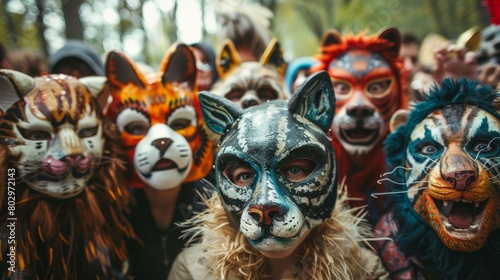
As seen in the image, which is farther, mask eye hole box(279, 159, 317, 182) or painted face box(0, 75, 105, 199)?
painted face box(0, 75, 105, 199)

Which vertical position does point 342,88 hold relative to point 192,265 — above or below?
above

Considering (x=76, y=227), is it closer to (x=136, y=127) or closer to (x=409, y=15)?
(x=136, y=127)

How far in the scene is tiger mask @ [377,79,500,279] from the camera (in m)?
1.95

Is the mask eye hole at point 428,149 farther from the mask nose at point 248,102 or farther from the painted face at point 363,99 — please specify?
the mask nose at point 248,102

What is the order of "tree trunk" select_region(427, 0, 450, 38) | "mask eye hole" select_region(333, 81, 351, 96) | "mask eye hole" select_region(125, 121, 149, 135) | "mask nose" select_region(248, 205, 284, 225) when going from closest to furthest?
"mask nose" select_region(248, 205, 284, 225), "mask eye hole" select_region(125, 121, 149, 135), "mask eye hole" select_region(333, 81, 351, 96), "tree trunk" select_region(427, 0, 450, 38)

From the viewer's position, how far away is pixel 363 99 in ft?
9.88

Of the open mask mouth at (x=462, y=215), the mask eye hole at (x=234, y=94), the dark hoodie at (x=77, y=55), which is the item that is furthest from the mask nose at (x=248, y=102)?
the open mask mouth at (x=462, y=215)

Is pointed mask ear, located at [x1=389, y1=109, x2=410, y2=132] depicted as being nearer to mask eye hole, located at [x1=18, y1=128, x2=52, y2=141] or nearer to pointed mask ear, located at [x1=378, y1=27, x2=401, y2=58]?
pointed mask ear, located at [x1=378, y1=27, x2=401, y2=58]

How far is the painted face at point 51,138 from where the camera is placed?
227 centimetres

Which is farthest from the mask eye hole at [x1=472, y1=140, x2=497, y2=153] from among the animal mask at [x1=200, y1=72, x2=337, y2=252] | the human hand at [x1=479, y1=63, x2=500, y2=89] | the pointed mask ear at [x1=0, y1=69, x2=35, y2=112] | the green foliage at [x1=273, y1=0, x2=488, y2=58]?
the green foliage at [x1=273, y1=0, x2=488, y2=58]

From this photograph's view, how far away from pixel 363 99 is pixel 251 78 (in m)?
0.96

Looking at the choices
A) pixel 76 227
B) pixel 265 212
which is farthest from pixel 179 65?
pixel 265 212

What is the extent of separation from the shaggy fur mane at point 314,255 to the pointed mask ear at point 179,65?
1204 mm

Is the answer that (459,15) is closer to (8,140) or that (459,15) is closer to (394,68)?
(394,68)
